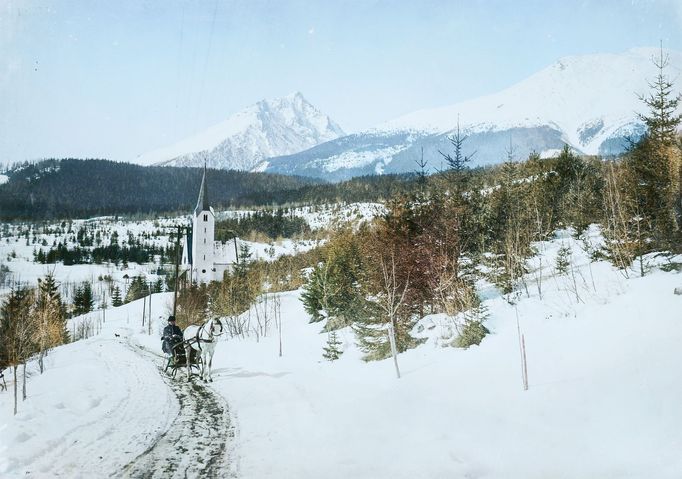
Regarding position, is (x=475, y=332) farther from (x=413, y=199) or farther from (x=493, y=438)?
(x=413, y=199)

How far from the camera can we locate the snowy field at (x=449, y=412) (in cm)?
606

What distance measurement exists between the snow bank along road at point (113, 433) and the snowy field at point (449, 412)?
0.12ft

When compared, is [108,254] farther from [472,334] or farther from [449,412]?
[449,412]

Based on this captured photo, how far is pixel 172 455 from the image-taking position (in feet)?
21.8

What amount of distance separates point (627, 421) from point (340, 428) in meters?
4.73

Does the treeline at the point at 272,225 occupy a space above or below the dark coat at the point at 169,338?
above

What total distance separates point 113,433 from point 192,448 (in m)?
1.70

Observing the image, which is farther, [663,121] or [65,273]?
[65,273]

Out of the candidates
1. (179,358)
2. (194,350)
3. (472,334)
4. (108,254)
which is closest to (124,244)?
(108,254)

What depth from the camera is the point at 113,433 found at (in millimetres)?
7598

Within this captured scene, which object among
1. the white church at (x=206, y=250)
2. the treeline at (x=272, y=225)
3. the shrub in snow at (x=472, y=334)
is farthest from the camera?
the treeline at (x=272, y=225)

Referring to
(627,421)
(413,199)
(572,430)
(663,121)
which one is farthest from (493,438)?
(663,121)

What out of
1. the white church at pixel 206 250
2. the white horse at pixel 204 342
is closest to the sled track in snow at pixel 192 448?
the white horse at pixel 204 342

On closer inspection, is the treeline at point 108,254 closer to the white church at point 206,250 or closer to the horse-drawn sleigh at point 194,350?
the white church at point 206,250
